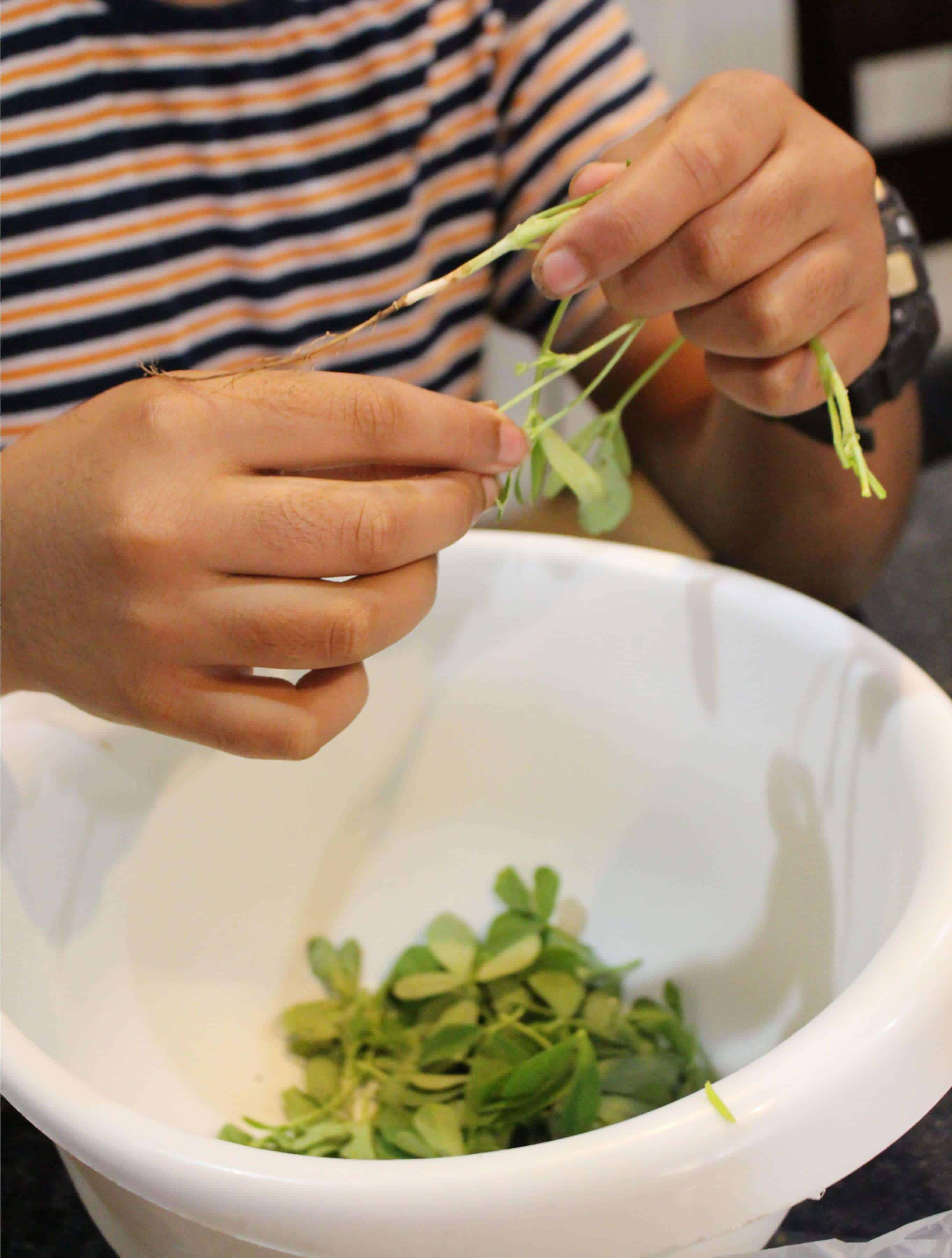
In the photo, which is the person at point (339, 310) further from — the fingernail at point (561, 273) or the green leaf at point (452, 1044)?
the green leaf at point (452, 1044)

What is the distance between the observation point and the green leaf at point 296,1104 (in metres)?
0.51

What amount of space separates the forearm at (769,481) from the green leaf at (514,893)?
32 centimetres

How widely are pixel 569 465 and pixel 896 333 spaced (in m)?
0.25

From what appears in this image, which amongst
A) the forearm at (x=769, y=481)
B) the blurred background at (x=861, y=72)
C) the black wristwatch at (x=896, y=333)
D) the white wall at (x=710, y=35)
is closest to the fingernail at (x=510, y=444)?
the black wristwatch at (x=896, y=333)

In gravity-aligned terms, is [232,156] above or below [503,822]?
above

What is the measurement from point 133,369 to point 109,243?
84 mm

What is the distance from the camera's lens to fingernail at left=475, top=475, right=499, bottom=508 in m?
0.44

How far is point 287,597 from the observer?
38 centimetres

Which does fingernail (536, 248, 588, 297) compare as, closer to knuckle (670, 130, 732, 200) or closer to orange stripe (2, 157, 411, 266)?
knuckle (670, 130, 732, 200)

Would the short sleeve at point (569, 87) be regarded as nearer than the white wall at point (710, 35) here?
Yes

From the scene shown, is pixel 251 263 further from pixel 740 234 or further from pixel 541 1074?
pixel 541 1074

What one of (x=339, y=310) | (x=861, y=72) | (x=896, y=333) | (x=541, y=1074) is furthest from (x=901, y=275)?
(x=861, y=72)

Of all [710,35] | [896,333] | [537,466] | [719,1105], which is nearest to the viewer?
[719,1105]

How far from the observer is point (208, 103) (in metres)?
0.68
